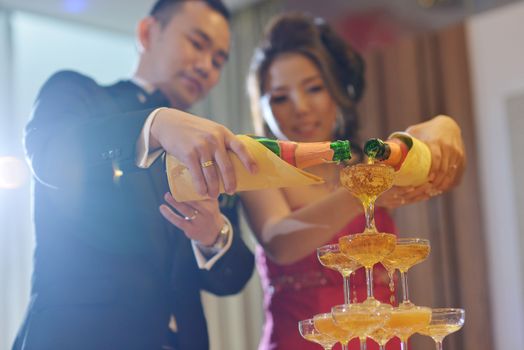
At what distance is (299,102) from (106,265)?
60 cm

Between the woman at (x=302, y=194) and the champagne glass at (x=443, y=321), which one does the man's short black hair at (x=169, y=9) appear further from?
the champagne glass at (x=443, y=321)

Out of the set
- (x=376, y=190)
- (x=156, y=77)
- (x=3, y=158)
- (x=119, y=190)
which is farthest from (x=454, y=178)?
(x=3, y=158)

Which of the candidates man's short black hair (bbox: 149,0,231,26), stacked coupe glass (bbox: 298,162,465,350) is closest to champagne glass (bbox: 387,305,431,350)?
stacked coupe glass (bbox: 298,162,465,350)

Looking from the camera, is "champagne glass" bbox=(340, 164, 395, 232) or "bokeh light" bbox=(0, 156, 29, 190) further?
"bokeh light" bbox=(0, 156, 29, 190)

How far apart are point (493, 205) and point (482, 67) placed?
542 mm

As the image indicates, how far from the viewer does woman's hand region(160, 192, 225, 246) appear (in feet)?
3.97

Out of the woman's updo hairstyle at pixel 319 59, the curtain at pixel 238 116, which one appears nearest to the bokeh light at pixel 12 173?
the curtain at pixel 238 116

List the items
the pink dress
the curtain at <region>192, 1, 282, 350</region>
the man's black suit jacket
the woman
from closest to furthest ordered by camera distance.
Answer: the man's black suit jacket → the woman → the pink dress → the curtain at <region>192, 1, 282, 350</region>

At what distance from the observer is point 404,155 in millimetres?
1113

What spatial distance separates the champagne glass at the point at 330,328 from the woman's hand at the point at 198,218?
0.29 meters

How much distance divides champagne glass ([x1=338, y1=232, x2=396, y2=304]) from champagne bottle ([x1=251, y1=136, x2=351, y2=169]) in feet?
0.33

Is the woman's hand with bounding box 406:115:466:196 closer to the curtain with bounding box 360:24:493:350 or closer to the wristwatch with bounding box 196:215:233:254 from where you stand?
the wristwatch with bounding box 196:215:233:254

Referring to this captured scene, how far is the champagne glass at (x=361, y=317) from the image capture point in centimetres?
93

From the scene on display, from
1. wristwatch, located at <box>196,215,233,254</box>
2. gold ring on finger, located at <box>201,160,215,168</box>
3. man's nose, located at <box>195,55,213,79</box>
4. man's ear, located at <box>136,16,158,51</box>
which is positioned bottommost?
wristwatch, located at <box>196,215,233,254</box>
